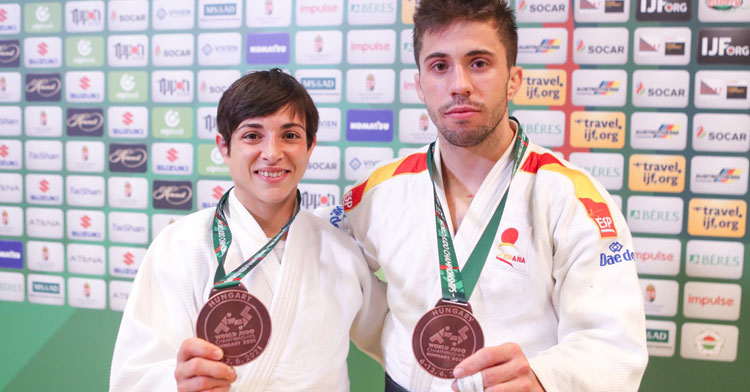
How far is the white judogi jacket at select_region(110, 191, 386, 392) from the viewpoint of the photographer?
1200 millimetres

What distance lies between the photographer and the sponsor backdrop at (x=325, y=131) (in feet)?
6.43

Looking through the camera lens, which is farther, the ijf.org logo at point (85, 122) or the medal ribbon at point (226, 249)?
the ijf.org logo at point (85, 122)

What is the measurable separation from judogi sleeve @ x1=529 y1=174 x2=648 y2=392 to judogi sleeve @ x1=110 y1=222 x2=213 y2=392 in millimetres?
820

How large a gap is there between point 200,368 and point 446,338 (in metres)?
0.52

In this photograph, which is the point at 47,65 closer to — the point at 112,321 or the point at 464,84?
the point at 112,321

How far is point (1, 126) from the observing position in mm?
2502

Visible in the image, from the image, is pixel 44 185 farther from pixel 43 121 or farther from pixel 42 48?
pixel 42 48

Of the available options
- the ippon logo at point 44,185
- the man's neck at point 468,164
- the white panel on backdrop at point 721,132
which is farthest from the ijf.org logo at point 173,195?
the white panel on backdrop at point 721,132

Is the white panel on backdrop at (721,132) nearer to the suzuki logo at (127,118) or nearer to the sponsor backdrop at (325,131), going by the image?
the sponsor backdrop at (325,131)

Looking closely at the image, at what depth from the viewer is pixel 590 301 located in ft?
3.88

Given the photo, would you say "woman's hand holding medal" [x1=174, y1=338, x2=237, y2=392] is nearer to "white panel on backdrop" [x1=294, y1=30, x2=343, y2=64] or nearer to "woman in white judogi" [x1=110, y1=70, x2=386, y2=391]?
"woman in white judogi" [x1=110, y1=70, x2=386, y2=391]

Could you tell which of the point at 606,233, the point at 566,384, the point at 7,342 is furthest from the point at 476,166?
the point at 7,342

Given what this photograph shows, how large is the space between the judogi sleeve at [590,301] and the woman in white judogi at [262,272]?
531 mm

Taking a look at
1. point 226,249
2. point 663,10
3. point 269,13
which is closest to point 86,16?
point 269,13
